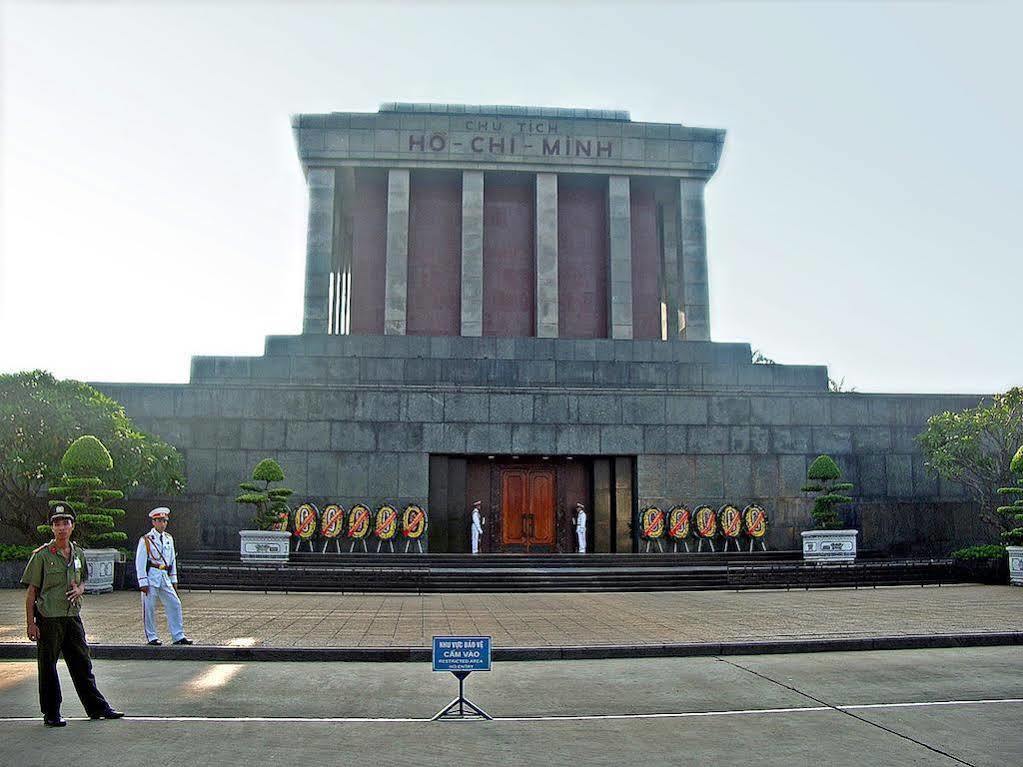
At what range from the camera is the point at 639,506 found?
28688 millimetres

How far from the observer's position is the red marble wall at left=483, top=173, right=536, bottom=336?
3856 centimetres

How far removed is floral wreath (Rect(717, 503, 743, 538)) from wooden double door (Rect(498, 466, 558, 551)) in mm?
5183

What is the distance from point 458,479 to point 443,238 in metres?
13.4

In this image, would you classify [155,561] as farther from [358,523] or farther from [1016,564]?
[1016,564]

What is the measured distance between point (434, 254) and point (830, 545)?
20302mm

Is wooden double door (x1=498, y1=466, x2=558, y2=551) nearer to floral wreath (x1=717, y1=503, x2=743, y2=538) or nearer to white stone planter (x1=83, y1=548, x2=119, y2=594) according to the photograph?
floral wreath (x1=717, y1=503, x2=743, y2=538)

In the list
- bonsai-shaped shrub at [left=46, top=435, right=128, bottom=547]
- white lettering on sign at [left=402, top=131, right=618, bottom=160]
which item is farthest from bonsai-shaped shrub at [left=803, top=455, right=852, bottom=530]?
bonsai-shaped shrub at [left=46, top=435, right=128, bottom=547]

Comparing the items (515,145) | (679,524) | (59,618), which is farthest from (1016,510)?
(515,145)

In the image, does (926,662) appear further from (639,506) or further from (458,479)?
(458,479)

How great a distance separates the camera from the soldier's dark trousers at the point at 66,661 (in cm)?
851

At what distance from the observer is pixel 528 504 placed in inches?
1186

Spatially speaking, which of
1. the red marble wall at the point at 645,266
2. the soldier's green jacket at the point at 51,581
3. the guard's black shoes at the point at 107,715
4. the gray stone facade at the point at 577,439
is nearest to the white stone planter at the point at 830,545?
the gray stone facade at the point at 577,439

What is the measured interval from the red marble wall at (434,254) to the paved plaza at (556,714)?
2687 centimetres

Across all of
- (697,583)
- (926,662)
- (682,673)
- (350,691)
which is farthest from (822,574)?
(350,691)
